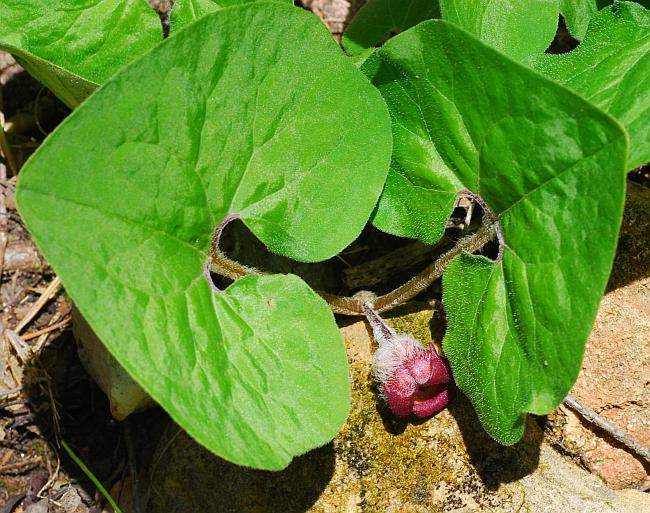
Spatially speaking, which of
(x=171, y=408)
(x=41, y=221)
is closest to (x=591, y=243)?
(x=171, y=408)

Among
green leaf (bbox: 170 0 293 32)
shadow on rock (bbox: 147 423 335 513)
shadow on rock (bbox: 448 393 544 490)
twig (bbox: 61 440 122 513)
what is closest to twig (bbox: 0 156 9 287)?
twig (bbox: 61 440 122 513)

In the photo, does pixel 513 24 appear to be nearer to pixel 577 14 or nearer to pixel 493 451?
pixel 577 14

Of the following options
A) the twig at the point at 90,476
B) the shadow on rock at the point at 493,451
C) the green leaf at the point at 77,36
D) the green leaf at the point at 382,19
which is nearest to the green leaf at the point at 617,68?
the green leaf at the point at 382,19

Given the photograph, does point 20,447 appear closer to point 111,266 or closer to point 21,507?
point 21,507

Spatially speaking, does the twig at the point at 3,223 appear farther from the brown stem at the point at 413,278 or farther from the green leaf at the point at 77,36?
the brown stem at the point at 413,278

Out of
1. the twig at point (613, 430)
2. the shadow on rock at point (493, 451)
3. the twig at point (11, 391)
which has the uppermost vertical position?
the twig at point (11, 391)
